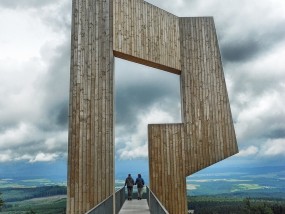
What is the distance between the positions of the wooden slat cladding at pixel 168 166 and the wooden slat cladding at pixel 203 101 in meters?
0.34

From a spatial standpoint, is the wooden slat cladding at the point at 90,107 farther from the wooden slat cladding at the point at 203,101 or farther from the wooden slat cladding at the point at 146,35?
the wooden slat cladding at the point at 203,101

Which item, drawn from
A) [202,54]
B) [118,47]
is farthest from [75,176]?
[202,54]

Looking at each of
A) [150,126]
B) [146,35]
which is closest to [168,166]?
[150,126]

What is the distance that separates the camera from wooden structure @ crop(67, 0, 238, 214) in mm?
12008

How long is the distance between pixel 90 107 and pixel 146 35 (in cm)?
345

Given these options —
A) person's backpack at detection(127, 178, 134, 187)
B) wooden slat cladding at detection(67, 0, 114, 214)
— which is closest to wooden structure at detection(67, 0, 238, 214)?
wooden slat cladding at detection(67, 0, 114, 214)

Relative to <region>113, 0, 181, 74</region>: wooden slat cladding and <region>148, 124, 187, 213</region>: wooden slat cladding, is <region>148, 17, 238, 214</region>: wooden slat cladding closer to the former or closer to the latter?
<region>148, 124, 187, 213</region>: wooden slat cladding

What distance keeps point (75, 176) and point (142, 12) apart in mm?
6162

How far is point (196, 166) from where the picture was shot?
14.2 metres

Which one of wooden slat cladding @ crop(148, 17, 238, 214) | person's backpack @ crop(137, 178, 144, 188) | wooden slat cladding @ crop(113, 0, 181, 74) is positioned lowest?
person's backpack @ crop(137, 178, 144, 188)

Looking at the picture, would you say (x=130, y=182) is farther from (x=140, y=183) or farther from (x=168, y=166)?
(x=168, y=166)

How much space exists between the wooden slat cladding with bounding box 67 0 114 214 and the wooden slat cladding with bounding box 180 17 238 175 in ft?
11.0

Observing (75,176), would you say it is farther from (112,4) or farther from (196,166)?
(112,4)

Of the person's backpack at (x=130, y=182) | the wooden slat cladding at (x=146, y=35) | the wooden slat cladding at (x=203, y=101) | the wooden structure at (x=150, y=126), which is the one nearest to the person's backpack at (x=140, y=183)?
the person's backpack at (x=130, y=182)
